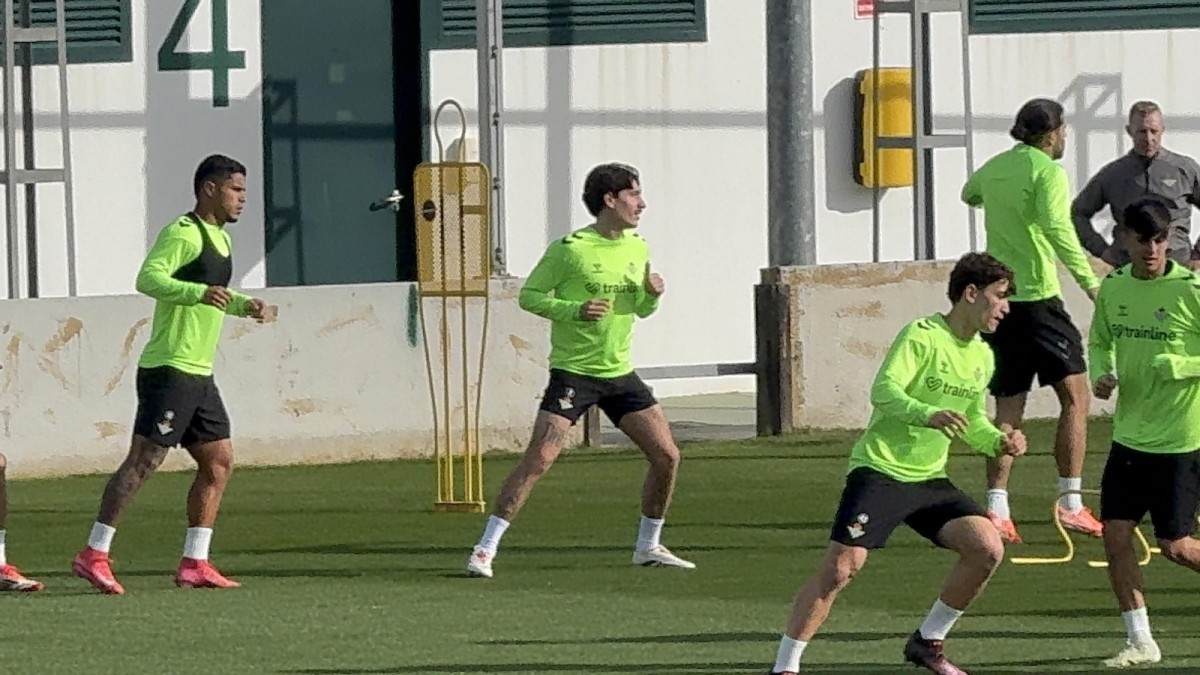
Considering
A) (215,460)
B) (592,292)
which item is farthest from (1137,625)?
(215,460)

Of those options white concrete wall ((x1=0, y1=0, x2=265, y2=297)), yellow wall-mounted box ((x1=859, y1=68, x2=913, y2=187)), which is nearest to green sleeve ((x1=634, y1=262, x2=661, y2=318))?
white concrete wall ((x1=0, y1=0, x2=265, y2=297))

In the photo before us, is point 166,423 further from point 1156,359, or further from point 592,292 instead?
point 1156,359

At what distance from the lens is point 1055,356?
1388cm

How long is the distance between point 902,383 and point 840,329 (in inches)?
373

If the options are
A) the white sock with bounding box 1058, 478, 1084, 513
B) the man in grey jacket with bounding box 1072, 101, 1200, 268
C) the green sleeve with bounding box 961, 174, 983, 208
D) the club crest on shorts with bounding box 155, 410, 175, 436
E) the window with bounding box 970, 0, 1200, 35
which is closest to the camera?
the club crest on shorts with bounding box 155, 410, 175, 436

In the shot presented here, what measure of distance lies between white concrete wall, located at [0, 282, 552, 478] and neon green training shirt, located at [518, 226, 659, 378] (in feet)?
16.4

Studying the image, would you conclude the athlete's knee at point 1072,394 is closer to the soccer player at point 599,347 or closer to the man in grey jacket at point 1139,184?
the man in grey jacket at point 1139,184

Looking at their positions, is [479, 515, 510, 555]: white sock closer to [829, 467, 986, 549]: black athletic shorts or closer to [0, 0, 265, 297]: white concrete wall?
[829, 467, 986, 549]: black athletic shorts

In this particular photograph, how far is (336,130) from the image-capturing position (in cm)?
2150

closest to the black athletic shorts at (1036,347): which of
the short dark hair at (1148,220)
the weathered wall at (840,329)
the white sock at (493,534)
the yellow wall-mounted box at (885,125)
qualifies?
the white sock at (493,534)

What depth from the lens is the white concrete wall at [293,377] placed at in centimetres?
1711

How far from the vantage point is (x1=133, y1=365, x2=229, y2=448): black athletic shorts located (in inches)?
488

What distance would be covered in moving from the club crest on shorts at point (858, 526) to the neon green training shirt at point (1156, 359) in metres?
1.31

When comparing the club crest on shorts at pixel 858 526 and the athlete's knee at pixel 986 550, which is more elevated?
the club crest on shorts at pixel 858 526
